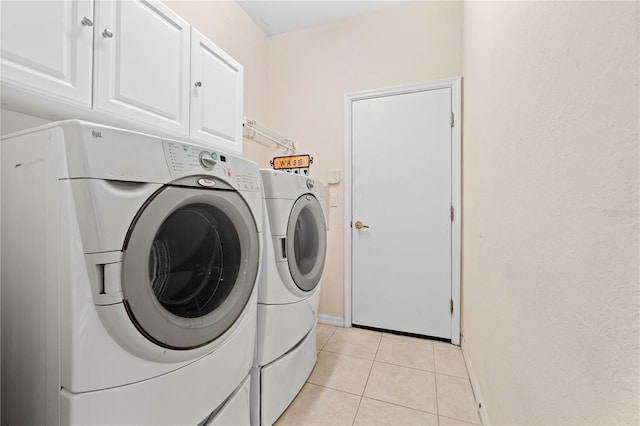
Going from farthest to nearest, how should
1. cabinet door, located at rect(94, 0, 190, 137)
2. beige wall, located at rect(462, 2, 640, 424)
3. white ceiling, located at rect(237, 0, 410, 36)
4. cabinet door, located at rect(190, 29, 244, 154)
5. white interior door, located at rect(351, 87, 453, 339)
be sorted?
white ceiling, located at rect(237, 0, 410, 36), white interior door, located at rect(351, 87, 453, 339), cabinet door, located at rect(190, 29, 244, 154), cabinet door, located at rect(94, 0, 190, 137), beige wall, located at rect(462, 2, 640, 424)

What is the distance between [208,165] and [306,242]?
84 centimetres

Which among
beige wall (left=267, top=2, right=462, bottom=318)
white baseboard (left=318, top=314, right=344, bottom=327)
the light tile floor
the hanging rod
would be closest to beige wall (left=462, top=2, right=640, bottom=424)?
the light tile floor

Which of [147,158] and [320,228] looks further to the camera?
[320,228]

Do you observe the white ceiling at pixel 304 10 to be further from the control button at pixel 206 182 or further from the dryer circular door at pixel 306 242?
the control button at pixel 206 182

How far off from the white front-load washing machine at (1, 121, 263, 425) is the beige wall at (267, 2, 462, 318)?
59.5 inches

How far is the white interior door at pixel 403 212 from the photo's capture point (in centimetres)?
197

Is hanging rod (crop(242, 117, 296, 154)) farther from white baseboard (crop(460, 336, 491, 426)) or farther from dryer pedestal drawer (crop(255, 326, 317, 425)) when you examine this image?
white baseboard (crop(460, 336, 491, 426))

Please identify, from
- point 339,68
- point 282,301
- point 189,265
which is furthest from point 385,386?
point 339,68

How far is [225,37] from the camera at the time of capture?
1999mm

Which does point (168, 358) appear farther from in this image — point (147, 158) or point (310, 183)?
point (310, 183)

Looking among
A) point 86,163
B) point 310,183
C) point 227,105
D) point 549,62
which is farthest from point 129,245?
point 227,105

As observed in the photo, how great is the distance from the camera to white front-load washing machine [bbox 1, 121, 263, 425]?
1.79 feet

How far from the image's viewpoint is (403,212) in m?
2.07

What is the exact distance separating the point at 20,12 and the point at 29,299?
0.81m
